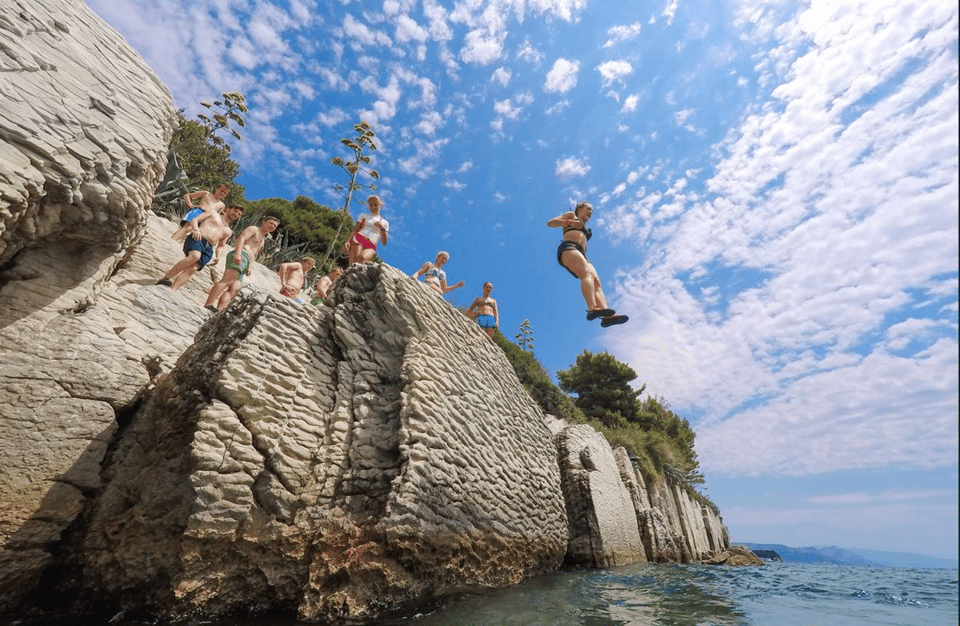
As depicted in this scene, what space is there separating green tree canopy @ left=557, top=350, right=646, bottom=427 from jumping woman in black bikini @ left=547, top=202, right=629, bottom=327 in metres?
14.0

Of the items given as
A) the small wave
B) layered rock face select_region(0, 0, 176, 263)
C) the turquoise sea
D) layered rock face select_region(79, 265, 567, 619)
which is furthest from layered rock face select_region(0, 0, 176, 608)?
the small wave

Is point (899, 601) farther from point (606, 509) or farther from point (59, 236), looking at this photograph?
point (59, 236)

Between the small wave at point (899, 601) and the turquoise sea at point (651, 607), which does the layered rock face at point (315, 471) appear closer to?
the turquoise sea at point (651, 607)

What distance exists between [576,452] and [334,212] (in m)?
15.6

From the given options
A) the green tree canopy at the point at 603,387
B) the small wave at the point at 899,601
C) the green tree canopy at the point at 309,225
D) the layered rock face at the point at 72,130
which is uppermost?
the green tree canopy at the point at 309,225

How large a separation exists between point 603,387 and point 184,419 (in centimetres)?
1883

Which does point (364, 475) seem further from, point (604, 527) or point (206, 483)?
point (604, 527)

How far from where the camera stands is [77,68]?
3818mm

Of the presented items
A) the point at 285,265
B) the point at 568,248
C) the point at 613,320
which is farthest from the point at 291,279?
the point at 613,320

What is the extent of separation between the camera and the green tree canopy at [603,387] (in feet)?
65.5

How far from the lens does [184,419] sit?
12.1 ft

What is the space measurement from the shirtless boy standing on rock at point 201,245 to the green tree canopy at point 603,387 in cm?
1599

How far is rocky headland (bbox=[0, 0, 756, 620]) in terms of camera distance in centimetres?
331

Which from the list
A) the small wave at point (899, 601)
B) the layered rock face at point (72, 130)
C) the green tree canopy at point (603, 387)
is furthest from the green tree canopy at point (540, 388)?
the layered rock face at point (72, 130)
